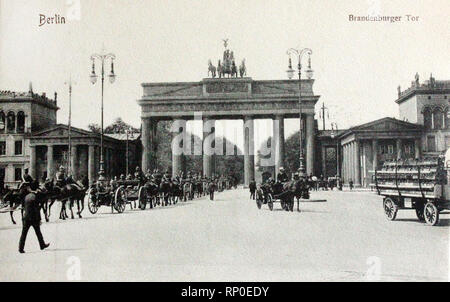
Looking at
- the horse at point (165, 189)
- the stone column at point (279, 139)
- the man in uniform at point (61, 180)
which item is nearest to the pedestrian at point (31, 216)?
the man in uniform at point (61, 180)

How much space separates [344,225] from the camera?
15.8m

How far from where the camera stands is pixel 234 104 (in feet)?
214

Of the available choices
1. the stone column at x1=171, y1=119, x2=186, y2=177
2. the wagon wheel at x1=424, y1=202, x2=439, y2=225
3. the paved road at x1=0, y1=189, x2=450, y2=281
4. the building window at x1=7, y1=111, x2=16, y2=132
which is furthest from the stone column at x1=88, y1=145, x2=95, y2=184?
the wagon wheel at x1=424, y1=202, x2=439, y2=225

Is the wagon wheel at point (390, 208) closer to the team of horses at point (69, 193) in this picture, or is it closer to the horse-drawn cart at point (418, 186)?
the horse-drawn cart at point (418, 186)

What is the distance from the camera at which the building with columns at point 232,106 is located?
2534 inches

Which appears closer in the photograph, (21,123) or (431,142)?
(21,123)

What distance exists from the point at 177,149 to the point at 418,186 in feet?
178

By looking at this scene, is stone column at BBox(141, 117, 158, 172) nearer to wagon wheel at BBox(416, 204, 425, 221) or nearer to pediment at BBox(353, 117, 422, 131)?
pediment at BBox(353, 117, 422, 131)

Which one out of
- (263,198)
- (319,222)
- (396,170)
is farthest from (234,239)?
(263,198)

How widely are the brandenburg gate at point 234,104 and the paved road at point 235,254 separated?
164 feet

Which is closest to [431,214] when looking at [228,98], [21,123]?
[21,123]

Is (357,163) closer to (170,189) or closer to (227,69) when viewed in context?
(227,69)

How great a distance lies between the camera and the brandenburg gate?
64375mm

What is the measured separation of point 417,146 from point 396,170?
50.7 m
